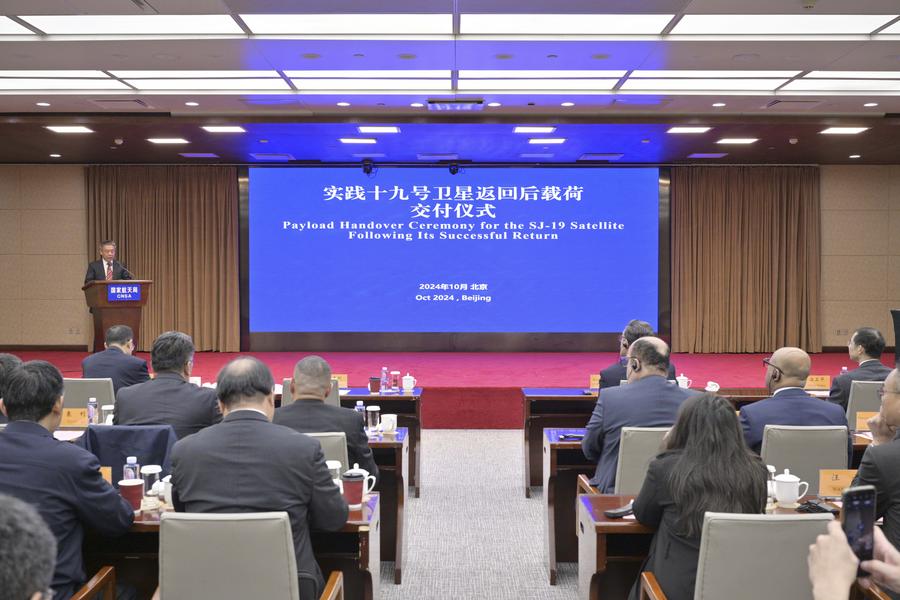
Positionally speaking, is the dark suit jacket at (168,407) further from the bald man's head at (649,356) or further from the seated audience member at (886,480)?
the seated audience member at (886,480)

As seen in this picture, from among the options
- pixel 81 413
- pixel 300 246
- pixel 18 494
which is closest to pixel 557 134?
pixel 300 246

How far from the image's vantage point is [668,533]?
8.19ft

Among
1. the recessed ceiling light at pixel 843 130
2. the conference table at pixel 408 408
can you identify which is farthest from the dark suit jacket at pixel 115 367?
the recessed ceiling light at pixel 843 130

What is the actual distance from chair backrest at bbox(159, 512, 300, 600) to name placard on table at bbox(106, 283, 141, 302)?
6.44 meters

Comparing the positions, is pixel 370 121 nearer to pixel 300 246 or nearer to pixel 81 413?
pixel 300 246

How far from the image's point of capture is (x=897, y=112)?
331 inches

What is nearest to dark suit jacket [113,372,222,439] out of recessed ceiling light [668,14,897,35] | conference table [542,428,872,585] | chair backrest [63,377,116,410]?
chair backrest [63,377,116,410]

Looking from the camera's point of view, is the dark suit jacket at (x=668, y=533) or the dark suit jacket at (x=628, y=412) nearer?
the dark suit jacket at (x=668, y=533)

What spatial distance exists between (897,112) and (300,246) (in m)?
7.41

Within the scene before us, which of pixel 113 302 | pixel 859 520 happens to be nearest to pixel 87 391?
pixel 113 302

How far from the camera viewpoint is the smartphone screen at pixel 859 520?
1516 mm

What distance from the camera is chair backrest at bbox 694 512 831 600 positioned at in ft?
7.18

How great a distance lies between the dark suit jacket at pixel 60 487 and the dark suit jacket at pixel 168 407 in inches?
52.1

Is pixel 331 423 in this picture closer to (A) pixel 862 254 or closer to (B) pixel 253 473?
(B) pixel 253 473
